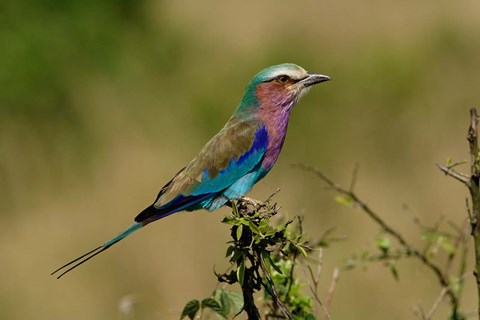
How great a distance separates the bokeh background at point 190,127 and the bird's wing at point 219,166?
1.51 meters

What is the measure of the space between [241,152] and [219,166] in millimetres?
100

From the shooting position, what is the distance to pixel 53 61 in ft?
23.4

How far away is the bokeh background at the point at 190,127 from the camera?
5742 mm

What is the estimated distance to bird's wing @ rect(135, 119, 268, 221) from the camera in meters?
3.70

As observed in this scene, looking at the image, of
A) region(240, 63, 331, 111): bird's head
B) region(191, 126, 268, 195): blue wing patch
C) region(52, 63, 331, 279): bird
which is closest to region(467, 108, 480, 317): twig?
region(52, 63, 331, 279): bird

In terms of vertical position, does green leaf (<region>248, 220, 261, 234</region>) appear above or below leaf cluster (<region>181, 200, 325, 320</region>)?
above

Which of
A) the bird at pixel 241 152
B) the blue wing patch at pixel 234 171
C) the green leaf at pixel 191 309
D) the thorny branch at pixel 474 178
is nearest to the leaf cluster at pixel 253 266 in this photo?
the green leaf at pixel 191 309

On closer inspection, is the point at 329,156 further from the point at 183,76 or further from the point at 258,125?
the point at 258,125

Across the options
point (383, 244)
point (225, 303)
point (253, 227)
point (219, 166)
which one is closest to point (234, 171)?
point (219, 166)

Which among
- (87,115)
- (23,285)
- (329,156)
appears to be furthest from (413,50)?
(23,285)

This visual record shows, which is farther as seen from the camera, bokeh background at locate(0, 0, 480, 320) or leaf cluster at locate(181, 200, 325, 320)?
bokeh background at locate(0, 0, 480, 320)

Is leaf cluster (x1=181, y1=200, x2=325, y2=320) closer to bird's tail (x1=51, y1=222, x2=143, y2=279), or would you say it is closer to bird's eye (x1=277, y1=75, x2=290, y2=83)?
bird's tail (x1=51, y1=222, x2=143, y2=279)

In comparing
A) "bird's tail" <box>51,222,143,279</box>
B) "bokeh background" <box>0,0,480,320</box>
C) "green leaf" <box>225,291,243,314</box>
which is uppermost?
"bokeh background" <box>0,0,480,320</box>

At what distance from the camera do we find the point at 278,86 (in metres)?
4.12
